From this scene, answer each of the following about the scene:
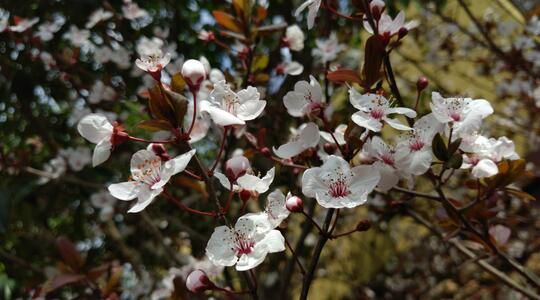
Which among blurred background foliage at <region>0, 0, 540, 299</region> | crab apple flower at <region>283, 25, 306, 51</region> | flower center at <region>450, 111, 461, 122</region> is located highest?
flower center at <region>450, 111, 461, 122</region>

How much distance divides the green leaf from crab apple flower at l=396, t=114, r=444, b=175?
11 millimetres

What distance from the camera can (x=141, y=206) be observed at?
2.69 ft

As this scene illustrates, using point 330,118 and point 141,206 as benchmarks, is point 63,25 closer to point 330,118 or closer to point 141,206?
point 330,118

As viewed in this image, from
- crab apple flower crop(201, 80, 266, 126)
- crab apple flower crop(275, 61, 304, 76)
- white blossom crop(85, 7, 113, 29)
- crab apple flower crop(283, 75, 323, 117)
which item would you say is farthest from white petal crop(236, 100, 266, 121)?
white blossom crop(85, 7, 113, 29)

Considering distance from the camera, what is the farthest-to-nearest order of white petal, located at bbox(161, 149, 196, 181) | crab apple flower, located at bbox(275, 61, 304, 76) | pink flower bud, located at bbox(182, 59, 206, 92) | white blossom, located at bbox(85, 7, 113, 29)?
1. white blossom, located at bbox(85, 7, 113, 29)
2. crab apple flower, located at bbox(275, 61, 304, 76)
3. pink flower bud, located at bbox(182, 59, 206, 92)
4. white petal, located at bbox(161, 149, 196, 181)

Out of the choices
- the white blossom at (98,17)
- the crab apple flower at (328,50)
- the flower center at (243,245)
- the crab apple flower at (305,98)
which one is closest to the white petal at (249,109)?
the crab apple flower at (305,98)

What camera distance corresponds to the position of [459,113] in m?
0.87

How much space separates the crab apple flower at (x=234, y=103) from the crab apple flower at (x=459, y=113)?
287 millimetres

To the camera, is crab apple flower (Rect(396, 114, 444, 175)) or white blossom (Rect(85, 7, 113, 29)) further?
white blossom (Rect(85, 7, 113, 29))

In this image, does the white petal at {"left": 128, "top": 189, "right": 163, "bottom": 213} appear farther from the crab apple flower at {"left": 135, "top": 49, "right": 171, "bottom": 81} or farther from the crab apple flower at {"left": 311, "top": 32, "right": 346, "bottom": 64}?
the crab apple flower at {"left": 311, "top": 32, "right": 346, "bottom": 64}

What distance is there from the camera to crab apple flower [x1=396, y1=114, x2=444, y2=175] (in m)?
0.86

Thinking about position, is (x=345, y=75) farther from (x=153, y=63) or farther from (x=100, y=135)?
(x=100, y=135)

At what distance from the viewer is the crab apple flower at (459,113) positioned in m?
0.85

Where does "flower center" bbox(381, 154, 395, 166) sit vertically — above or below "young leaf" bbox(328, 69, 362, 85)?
below
